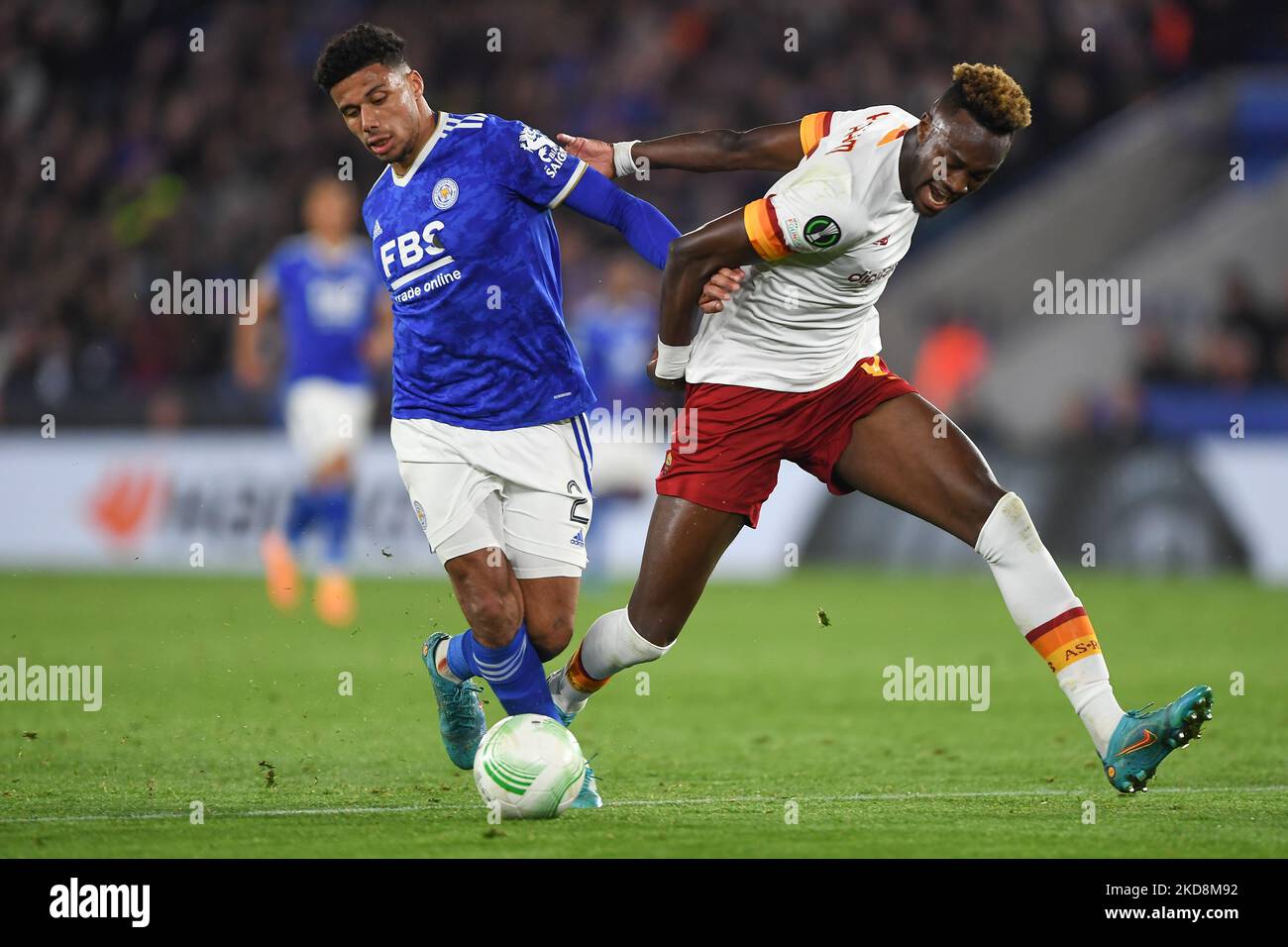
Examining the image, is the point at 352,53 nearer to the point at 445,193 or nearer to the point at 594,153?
the point at 445,193

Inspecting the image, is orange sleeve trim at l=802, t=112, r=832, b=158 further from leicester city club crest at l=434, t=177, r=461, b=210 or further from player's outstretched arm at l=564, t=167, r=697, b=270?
leicester city club crest at l=434, t=177, r=461, b=210

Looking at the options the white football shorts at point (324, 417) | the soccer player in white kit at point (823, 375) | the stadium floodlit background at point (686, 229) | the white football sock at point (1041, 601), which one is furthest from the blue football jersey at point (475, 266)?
the stadium floodlit background at point (686, 229)

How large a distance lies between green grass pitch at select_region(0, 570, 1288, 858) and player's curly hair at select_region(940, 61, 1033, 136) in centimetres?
209

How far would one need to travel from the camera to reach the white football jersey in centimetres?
539

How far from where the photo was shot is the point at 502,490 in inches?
229

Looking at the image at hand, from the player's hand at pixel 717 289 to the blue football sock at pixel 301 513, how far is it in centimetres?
664

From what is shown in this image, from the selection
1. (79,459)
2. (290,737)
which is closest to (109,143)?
(79,459)

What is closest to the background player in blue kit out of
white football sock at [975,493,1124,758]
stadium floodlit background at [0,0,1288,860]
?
stadium floodlit background at [0,0,1288,860]

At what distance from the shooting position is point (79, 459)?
15797 mm

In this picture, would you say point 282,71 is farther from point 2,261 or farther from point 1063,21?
point 1063,21

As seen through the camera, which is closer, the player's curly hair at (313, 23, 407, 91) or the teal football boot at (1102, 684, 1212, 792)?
the teal football boot at (1102, 684, 1212, 792)

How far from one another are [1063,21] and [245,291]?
378 inches

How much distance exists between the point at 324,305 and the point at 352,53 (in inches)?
245

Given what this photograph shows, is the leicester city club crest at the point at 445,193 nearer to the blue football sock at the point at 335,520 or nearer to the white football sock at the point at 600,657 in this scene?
the white football sock at the point at 600,657
